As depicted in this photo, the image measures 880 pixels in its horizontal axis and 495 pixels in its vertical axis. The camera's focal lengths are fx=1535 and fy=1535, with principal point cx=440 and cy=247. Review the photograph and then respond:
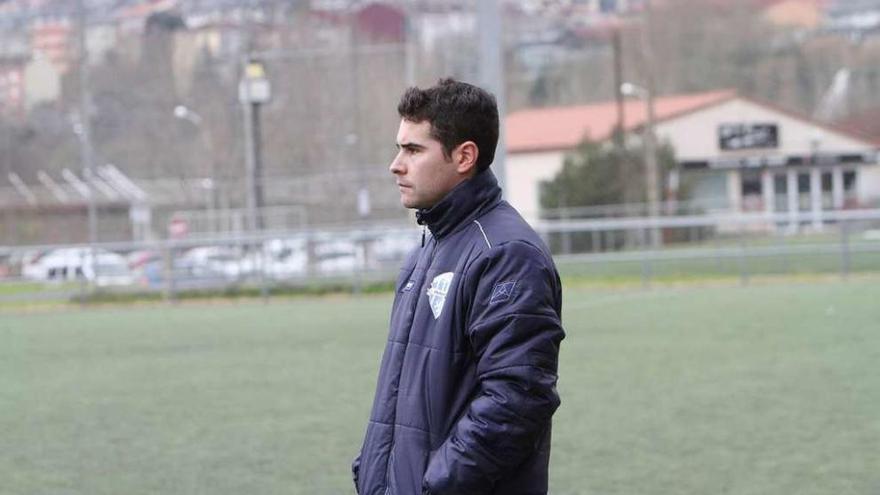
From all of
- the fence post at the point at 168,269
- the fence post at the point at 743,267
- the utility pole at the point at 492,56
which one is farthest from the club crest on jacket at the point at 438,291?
the fence post at the point at 168,269

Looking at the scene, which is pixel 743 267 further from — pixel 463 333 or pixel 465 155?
pixel 463 333

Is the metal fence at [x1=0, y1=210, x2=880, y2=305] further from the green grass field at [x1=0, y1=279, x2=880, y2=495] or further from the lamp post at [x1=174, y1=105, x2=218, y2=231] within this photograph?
the lamp post at [x1=174, y1=105, x2=218, y2=231]

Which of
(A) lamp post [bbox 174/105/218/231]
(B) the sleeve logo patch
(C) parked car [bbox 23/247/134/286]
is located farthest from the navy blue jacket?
(A) lamp post [bbox 174/105/218/231]

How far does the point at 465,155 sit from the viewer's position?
3350 mm

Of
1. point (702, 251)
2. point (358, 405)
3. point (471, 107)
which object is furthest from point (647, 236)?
point (471, 107)

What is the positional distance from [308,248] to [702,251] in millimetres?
6330

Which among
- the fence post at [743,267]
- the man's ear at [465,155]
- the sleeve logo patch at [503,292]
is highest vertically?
the man's ear at [465,155]

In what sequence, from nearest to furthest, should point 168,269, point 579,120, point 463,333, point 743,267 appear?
point 463,333 → point 743,267 → point 168,269 → point 579,120

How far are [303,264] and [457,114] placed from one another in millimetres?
21216

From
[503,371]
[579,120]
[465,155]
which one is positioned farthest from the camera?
[579,120]

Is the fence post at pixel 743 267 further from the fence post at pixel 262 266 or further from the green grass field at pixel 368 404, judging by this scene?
the fence post at pixel 262 266

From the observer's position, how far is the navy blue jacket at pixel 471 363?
123 inches

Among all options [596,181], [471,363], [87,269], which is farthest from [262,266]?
[596,181]

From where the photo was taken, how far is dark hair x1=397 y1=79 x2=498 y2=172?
10.9 feet
